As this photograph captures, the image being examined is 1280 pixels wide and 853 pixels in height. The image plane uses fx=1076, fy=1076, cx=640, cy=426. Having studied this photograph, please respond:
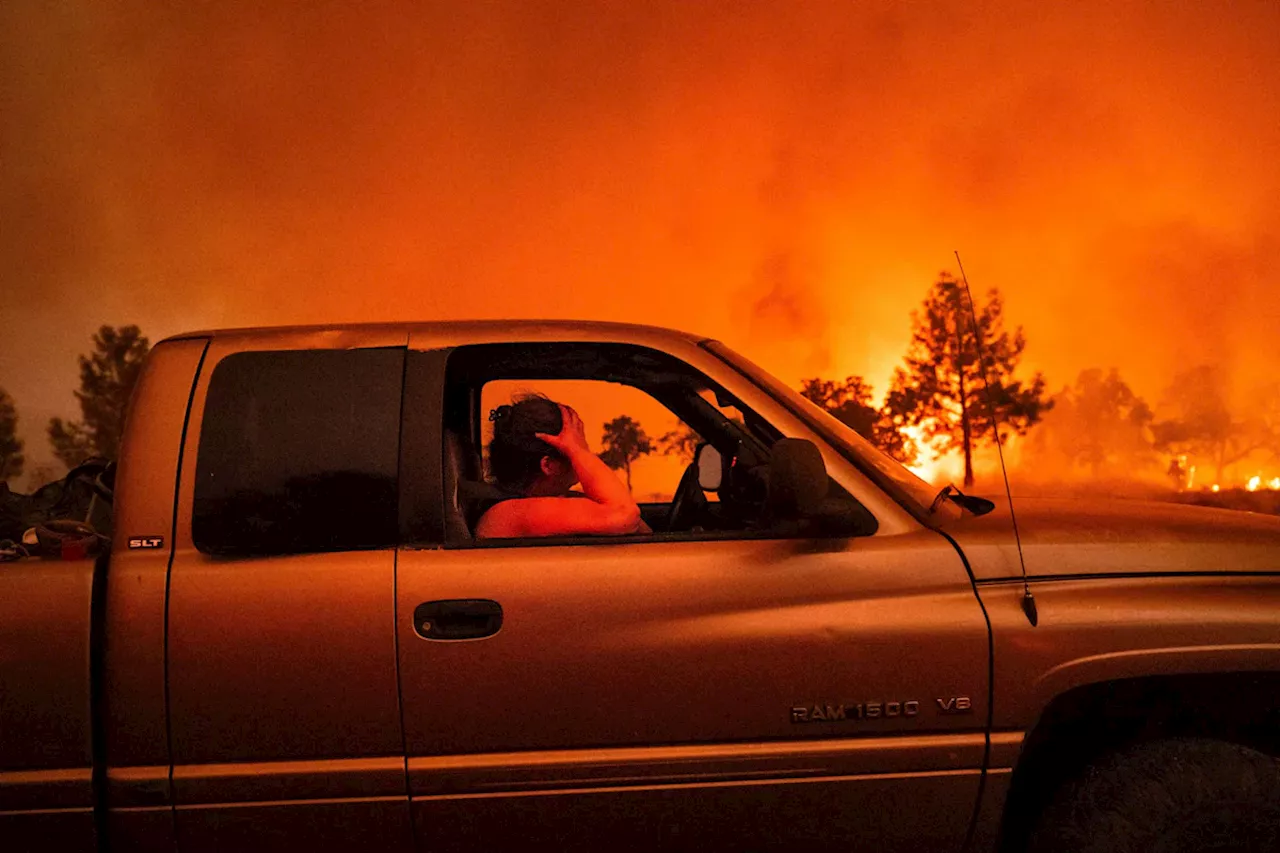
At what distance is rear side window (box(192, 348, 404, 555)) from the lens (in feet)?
8.32

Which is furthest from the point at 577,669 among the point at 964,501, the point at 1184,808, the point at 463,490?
the point at 1184,808

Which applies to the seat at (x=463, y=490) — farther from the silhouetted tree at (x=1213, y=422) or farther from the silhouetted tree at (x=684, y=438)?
the silhouetted tree at (x=1213, y=422)

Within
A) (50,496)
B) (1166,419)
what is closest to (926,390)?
(1166,419)

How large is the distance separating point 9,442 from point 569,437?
2872 inches

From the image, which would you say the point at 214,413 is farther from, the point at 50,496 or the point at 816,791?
the point at 816,791

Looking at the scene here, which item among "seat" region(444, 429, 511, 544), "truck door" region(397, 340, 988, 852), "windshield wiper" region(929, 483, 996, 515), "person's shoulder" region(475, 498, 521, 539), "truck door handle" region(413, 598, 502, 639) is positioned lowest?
"truck door" region(397, 340, 988, 852)

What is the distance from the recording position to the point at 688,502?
11.4 ft

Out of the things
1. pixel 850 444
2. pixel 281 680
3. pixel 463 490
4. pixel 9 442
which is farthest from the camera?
pixel 9 442

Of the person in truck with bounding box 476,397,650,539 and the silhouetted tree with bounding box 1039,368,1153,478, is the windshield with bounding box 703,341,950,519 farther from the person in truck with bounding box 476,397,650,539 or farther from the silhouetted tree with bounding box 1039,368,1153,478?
the silhouetted tree with bounding box 1039,368,1153,478

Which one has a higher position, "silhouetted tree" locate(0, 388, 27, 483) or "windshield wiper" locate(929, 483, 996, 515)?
"silhouetted tree" locate(0, 388, 27, 483)

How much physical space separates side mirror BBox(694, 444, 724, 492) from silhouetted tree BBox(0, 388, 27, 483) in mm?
68901

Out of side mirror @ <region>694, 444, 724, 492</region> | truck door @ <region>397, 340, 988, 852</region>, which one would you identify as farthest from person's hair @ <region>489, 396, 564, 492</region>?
truck door @ <region>397, 340, 988, 852</region>

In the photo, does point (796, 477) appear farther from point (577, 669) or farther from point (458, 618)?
point (458, 618)

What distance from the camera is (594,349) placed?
287cm
